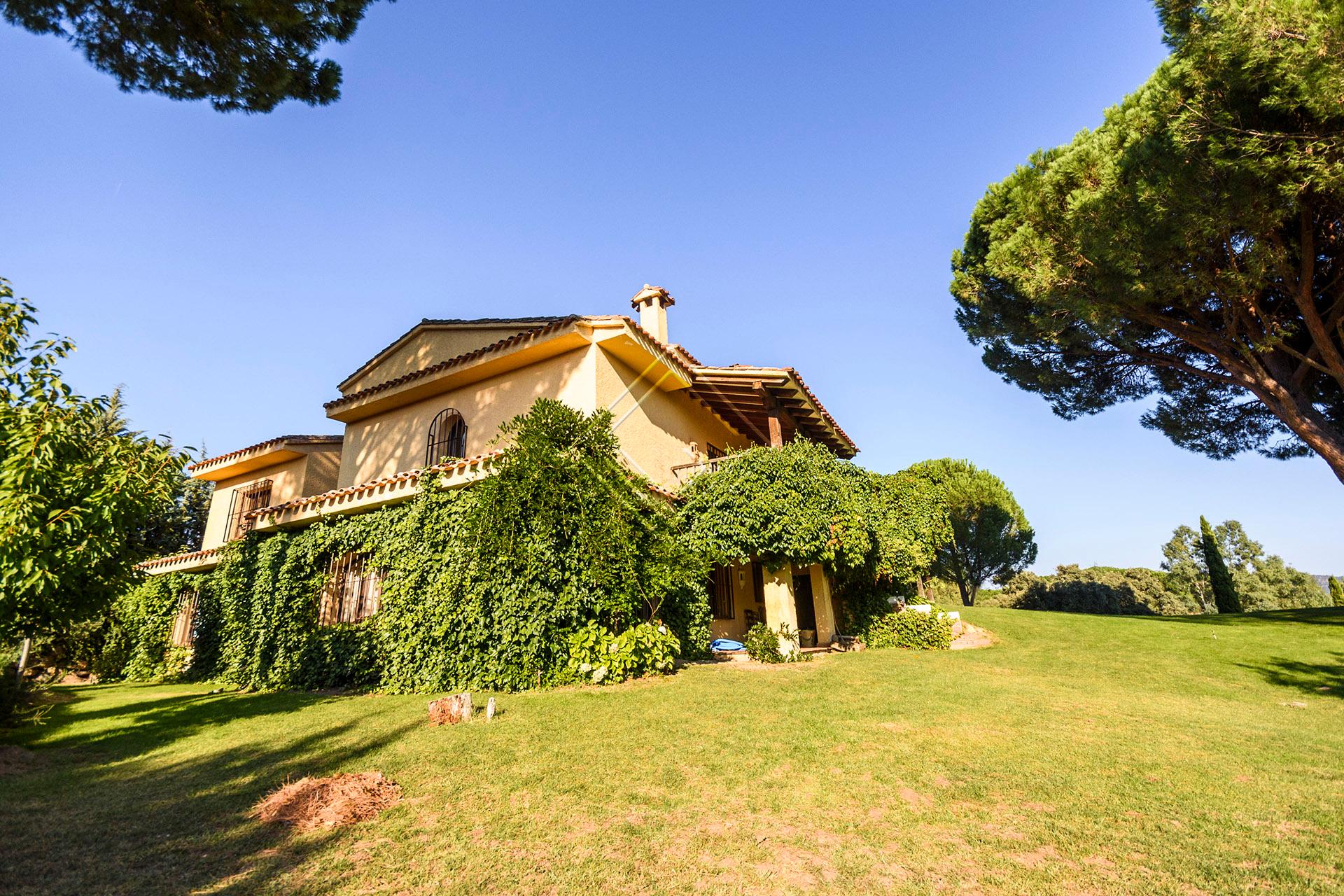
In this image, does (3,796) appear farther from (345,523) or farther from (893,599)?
(893,599)

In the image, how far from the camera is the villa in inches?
486

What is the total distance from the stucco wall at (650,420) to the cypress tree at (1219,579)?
29.7 meters

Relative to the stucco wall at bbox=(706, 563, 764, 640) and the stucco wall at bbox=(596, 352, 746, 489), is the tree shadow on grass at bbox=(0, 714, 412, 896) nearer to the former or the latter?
the stucco wall at bbox=(596, 352, 746, 489)

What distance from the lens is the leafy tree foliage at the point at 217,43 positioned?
7691 mm

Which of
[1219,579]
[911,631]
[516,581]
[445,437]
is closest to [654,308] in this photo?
[445,437]

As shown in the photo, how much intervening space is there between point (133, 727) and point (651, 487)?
849cm

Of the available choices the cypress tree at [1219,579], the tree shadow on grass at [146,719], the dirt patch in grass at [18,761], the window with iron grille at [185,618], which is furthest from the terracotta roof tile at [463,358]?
the cypress tree at [1219,579]

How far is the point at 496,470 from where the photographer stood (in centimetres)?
1007

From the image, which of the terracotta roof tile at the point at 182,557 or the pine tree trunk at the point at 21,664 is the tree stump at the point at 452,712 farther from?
the terracotta roof tile at the point at 182,557

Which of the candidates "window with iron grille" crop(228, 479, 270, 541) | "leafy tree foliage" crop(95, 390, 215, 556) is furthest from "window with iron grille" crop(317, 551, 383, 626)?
"leafy tree foliage" crop(95, 390, 215, 556)

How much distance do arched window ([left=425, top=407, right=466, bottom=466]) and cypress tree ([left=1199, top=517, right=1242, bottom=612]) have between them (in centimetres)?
3575

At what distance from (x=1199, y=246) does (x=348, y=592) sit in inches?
796

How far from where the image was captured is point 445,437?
14.4 m

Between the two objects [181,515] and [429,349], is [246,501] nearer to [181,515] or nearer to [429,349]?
[429,349]
